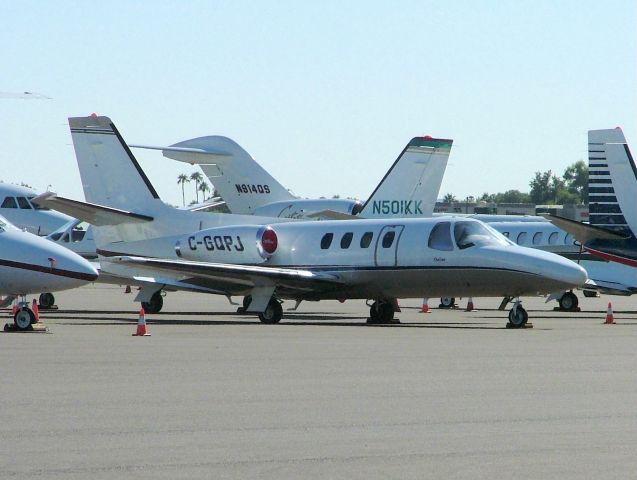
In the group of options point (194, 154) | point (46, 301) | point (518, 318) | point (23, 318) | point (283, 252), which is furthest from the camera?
point (194, 154)

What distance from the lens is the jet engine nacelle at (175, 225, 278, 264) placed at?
1136 inches

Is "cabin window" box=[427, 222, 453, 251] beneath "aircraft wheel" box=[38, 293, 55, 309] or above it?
above

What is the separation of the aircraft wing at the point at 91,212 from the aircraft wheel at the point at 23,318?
490 centimetres

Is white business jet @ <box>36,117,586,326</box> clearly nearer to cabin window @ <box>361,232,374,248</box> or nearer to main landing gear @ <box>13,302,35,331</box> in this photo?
cabin window @ <box>361,232,374,248</box>

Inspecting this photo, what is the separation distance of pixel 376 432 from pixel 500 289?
15.7m

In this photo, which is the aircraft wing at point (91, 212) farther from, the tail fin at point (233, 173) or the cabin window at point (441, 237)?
the tail fin at point (233, 173)

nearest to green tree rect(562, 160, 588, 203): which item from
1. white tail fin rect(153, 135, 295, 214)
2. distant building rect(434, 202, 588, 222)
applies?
distant building rect(434, 202, 588, 222)

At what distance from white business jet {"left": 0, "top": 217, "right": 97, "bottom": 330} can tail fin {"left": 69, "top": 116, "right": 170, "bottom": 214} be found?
10312mm

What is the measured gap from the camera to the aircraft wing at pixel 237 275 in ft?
85.9

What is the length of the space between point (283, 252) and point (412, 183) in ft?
40.0

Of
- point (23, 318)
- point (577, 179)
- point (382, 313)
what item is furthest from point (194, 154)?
point (577, 179)

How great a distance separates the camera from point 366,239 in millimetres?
27453

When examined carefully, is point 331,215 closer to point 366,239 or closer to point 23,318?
point 366,239

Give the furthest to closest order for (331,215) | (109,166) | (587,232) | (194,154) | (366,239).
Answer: (194,154) → (331,215) → (109,166) → (587,232) → (366,239)
